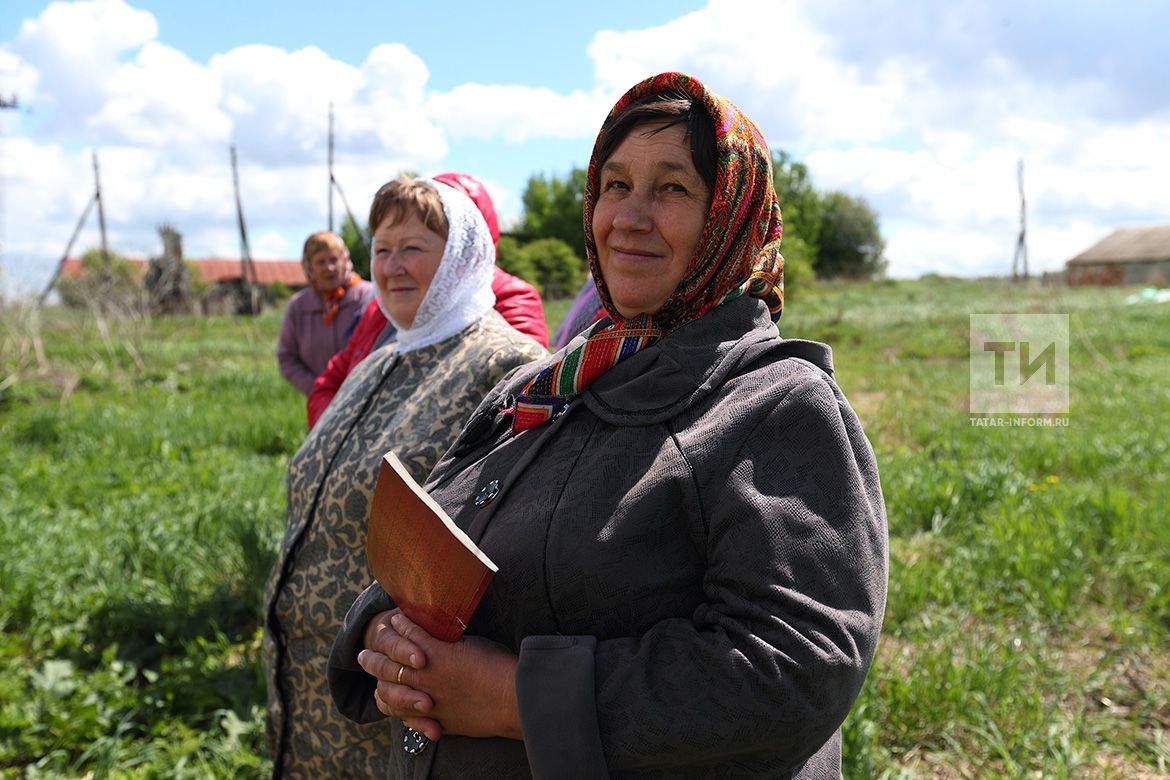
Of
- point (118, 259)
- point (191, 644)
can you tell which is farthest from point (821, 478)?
point (118, 259)

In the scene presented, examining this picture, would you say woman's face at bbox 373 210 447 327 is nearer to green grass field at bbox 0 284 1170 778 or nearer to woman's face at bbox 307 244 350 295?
green grass field at bbox 0 284 1170 778

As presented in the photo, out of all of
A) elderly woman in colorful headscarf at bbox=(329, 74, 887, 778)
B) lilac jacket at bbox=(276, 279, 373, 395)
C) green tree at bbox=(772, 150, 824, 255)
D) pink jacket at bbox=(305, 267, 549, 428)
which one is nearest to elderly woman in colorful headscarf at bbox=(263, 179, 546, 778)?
pink jacket at bbox=(305, 267, 549, 428)

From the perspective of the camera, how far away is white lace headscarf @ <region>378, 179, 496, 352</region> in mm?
2342

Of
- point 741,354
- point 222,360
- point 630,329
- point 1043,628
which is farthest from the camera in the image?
point 222,360

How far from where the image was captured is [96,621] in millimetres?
3910

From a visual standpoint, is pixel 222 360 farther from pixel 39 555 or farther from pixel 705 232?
pixel 705 232

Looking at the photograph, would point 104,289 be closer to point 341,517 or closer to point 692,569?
point 341,517

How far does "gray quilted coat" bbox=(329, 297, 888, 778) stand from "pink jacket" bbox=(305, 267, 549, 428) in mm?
1483

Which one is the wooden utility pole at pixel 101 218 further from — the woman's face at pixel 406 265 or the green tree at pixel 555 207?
the green tree at pixel 555 207

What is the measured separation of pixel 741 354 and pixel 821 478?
244 millimetres

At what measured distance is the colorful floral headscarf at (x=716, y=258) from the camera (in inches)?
55.1

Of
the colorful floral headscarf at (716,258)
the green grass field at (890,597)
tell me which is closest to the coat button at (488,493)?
the colorful floral headscarf at (716,258)

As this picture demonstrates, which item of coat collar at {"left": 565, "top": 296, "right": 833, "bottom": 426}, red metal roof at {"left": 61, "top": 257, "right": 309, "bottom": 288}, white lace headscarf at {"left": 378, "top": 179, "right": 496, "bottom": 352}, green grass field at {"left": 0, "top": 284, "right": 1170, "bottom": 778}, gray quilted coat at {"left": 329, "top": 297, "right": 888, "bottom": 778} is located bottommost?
green grass field at {"left": 0, "top": 284, "right": 1170, "bottom": 778}

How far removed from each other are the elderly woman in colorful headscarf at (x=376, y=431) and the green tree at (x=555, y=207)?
121ft
